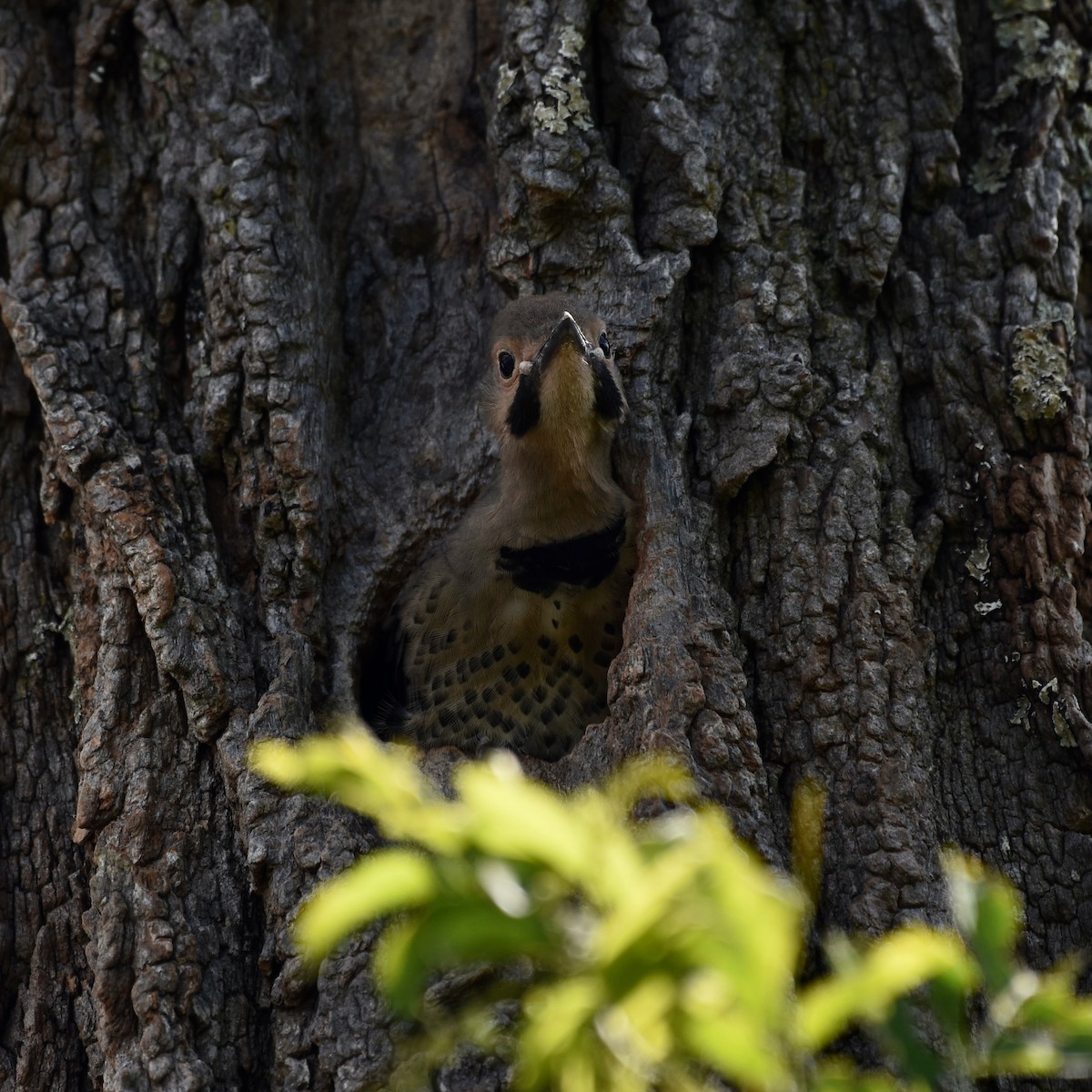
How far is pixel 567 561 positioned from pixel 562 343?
0.71m

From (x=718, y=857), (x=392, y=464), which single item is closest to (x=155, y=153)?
(x=392, y=464)

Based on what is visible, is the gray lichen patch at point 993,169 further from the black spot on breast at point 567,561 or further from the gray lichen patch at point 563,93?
the black spot on breast at point 567,561

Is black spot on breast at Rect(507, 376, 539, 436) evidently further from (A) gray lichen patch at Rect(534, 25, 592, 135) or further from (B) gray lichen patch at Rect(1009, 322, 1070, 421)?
(B) gray lichen patch at Rect(1009, 322, 1070, 421)

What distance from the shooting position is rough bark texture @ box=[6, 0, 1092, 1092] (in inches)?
110

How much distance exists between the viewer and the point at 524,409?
3.79 metres

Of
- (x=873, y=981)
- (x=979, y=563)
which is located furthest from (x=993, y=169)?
(x=873, y=981)

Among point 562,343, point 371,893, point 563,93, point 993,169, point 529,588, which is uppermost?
point 563,93

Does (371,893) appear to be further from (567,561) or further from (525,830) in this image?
(567,561)

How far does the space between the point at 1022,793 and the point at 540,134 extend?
2.09 m

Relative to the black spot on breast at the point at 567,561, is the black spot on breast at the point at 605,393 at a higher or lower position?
higher

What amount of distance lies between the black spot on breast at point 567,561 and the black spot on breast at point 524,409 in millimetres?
364

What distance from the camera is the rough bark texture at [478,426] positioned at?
281 cm

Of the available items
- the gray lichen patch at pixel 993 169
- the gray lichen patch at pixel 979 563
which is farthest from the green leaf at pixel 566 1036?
the gray lichen patch at pixel 993 169

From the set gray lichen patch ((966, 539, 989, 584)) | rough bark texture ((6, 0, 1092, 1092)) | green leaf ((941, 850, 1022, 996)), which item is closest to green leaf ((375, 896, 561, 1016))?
green leaf ((941, 850, 1022, 996))
